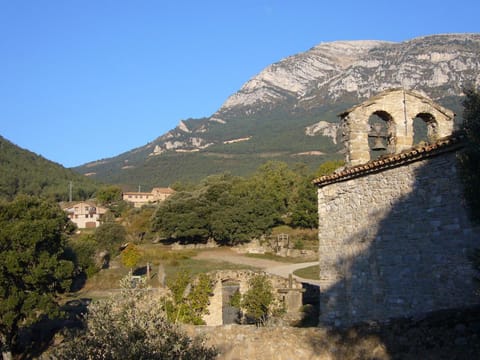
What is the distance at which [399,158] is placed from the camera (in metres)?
10.9

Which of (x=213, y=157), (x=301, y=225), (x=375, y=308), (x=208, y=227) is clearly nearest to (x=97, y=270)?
Answer: (x=208, y=227)

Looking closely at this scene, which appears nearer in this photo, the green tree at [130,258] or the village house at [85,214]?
Answer: the green tree at [130,258]

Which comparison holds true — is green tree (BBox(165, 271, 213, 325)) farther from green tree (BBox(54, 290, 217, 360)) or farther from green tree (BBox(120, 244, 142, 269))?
green tree (BBox(120, 244, 142, 269))

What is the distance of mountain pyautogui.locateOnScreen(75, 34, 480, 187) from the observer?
412ft

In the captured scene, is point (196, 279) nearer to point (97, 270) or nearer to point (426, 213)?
point (426, 213)

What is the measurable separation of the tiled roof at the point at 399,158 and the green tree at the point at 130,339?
18.6 feet

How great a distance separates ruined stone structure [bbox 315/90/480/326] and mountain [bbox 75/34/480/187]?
85486mm

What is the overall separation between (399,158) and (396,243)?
1.83 m

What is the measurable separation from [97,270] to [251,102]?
505 ft

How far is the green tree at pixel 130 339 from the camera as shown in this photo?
270 inches

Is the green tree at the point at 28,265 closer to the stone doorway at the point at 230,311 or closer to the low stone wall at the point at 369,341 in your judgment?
the stone doorway at the point at 230,311

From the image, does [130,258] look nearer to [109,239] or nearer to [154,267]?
[154,267]

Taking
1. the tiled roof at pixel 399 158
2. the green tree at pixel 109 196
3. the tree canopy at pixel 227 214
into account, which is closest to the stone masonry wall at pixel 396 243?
the tiled roof at pixel 399 158

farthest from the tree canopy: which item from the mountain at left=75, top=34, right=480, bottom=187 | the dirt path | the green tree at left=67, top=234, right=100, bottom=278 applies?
the mountain at left=75, top=34, right=480, bottom=187
